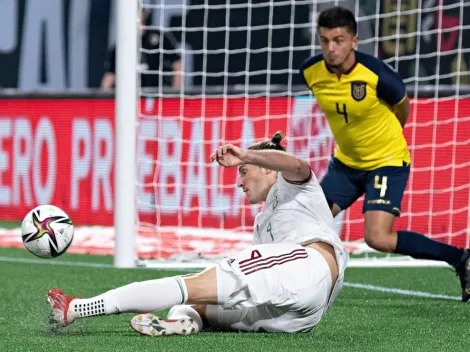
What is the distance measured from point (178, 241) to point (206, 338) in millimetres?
5073

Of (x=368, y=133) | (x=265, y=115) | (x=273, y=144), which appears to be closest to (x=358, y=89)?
(x=368, y=133)

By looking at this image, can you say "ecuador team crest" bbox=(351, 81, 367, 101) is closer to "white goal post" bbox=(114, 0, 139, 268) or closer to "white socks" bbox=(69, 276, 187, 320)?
"white goal post" bbox=(114, 0, 139, 268)

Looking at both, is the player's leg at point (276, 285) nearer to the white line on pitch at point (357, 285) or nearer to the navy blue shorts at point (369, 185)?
the navy blue shorts at point (369, 185)

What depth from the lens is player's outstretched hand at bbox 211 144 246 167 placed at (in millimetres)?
5121

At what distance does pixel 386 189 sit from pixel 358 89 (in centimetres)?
60

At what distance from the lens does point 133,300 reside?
5172 mm

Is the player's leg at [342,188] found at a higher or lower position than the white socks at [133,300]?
higher

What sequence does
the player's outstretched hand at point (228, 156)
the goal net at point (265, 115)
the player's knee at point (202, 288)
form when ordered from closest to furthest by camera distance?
the player's outstretched hand at point (228, 156)
the player's knee at point (202, 288)
the goal net at point (265, 115)

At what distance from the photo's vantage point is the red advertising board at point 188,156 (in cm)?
1002

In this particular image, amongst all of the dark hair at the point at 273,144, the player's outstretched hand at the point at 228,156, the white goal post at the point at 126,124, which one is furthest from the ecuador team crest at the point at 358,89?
the player's outstretched hand at the point at 228,156

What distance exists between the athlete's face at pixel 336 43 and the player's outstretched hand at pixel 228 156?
204cm

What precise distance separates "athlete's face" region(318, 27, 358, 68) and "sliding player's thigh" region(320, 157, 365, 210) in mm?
731

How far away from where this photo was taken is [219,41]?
1163cm

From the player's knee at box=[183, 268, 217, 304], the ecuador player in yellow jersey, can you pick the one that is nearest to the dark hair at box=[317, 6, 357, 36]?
the ecuador player in yellow jersey
